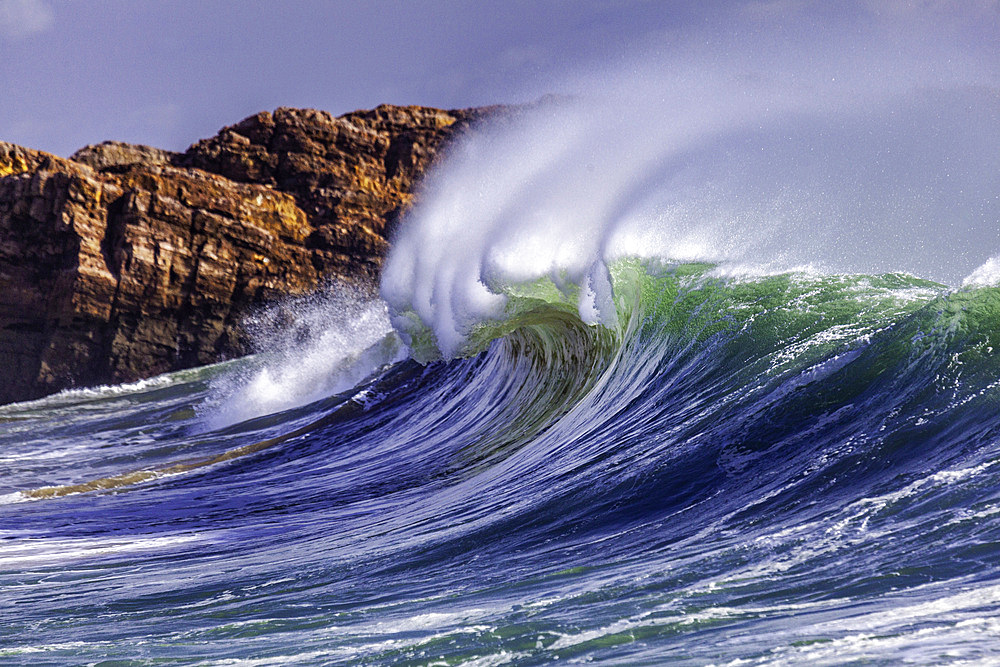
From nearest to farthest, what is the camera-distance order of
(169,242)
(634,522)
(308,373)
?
(634,522)
(308,373)
(169,242)

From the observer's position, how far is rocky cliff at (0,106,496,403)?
28859 millimetres

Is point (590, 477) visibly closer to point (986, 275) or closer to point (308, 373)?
point (986, 275)

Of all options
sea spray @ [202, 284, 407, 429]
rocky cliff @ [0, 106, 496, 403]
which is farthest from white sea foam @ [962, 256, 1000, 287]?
rocky cliff @ [0, 106, 496, 403]

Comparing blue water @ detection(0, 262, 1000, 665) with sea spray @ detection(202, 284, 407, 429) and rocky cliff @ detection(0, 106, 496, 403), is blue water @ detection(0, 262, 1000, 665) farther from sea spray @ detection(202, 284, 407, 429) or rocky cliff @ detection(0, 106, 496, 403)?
rocky cliff @ detection(0, 106, 496, 403)

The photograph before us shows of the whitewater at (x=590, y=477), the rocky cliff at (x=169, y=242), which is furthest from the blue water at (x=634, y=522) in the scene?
the rocky cliff at (x=169, y=242)

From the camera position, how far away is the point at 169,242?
30.5 m

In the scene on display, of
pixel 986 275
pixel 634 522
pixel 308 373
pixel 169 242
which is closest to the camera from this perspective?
pixel 634 522

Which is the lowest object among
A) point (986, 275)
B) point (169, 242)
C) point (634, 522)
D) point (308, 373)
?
point (634, 522)

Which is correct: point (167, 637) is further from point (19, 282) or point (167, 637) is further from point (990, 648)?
point (19, 282)

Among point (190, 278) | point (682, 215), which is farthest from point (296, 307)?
point (682, 215)

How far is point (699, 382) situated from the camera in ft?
18.2

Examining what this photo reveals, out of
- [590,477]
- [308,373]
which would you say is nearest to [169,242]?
[308,373]

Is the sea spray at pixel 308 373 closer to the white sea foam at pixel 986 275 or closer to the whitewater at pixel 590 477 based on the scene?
the whitewater at pixel 590 477

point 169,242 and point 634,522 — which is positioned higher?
point 169,242
